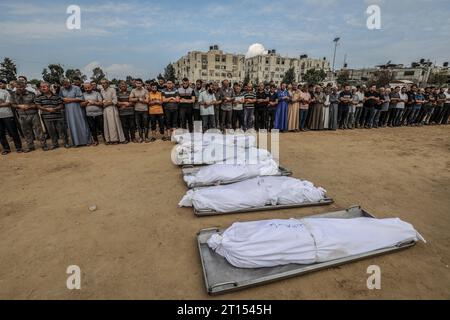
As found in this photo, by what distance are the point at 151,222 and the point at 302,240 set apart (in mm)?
2084

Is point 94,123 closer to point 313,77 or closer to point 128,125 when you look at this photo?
point 128,125

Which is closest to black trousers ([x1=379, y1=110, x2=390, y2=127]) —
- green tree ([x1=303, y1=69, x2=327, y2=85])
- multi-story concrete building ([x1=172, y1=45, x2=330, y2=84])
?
green tree ([x1=303, y1=69, x2=327, y2=85])

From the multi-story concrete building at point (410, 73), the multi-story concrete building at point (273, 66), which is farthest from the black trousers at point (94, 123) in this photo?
the multi-story concrete building at point (273, 66)

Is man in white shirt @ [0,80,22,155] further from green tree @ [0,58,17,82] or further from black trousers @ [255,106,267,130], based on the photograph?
green tree @ [0,58,17,82]

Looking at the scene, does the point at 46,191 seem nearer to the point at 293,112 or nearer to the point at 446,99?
the point at 293,112

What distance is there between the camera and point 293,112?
9.56m

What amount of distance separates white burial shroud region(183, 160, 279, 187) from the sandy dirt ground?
363 mm

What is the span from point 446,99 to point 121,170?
49.8ft

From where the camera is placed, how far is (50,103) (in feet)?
22.1

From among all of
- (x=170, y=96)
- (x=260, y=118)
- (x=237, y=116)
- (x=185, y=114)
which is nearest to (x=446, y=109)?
(x=260, y=118)

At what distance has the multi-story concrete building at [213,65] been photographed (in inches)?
2276

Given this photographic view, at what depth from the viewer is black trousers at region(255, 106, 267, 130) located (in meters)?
9.23

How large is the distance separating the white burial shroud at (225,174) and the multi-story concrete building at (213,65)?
54739 mm

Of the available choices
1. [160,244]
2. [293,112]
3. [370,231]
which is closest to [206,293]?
[160,244]
